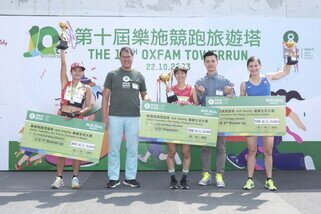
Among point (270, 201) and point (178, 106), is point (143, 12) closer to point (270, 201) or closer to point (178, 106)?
point (178, 106)

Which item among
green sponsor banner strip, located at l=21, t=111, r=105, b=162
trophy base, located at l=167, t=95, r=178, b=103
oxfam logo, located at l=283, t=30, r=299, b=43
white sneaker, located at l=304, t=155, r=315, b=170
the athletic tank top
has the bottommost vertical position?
white sneaker, located at l=304, t=155, r=315, b=170

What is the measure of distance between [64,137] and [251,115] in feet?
7.28

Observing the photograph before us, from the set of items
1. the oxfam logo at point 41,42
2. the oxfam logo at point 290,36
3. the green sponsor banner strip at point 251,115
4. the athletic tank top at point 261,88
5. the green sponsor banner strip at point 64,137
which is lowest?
the green sponsor banner strip at point 64,137

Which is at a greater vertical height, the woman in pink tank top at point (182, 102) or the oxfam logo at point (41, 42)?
the oxfam logo at point (41, 42)

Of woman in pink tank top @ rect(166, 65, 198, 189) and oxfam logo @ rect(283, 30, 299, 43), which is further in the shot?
oxfam logo @ rect(283, 30, 299, 43)

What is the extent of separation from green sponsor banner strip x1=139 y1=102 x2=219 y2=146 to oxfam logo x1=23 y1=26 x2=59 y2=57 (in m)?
1.88

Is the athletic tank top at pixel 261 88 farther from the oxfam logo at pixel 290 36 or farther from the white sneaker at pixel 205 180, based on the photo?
the oxfam logo at pixel 290 36

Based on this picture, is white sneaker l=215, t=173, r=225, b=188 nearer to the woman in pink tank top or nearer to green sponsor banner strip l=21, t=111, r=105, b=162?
the woman in pink tank top

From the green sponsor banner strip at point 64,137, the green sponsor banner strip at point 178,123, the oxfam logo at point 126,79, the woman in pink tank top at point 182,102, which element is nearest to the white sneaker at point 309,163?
the green sponsor banner strip at point 178,123

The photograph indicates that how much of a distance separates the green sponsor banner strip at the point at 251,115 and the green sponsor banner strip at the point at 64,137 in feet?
4.62

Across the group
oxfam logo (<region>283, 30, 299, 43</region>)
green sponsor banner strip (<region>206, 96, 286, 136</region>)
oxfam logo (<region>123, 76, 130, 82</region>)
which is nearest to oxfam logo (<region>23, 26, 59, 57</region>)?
oxfam logo (<region>123, 76, 130, 82</region>)

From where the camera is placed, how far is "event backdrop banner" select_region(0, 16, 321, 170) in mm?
5738

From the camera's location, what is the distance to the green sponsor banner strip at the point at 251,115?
4.75 metres

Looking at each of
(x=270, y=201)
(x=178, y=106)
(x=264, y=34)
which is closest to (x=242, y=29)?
(x=264, y=34)
